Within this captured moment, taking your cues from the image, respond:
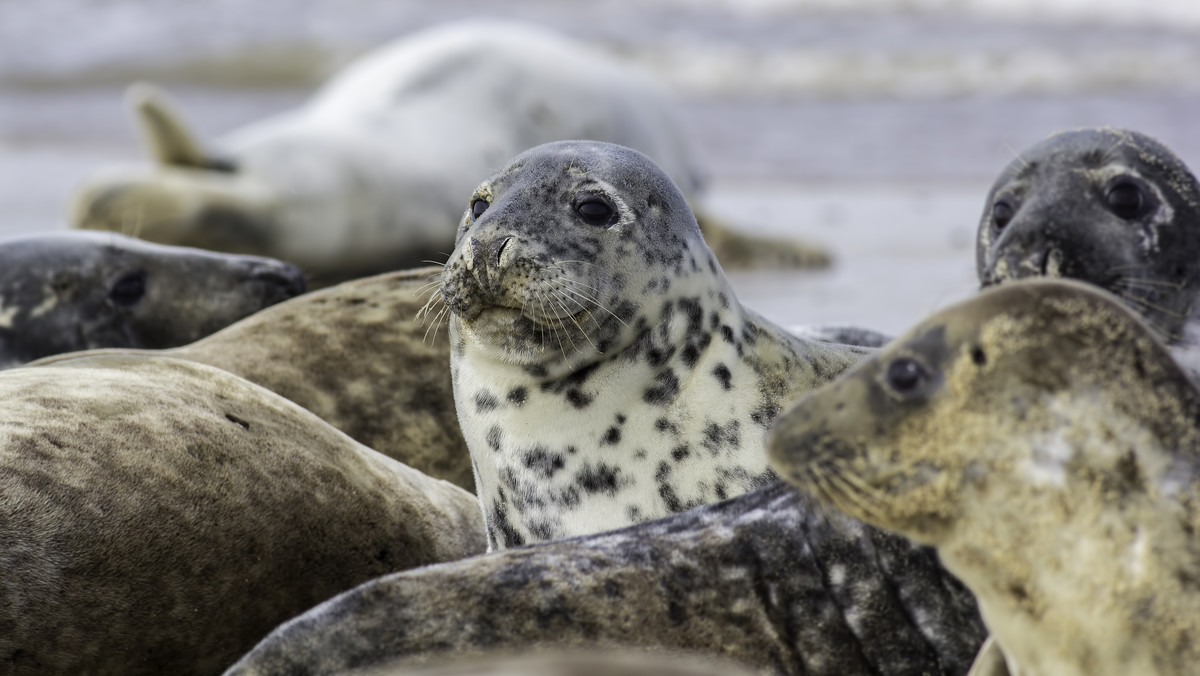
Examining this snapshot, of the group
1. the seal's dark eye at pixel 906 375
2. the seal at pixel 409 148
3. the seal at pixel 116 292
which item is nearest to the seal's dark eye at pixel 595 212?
the seal's dark eye at pixel 906 375

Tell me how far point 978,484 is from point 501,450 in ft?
4.64

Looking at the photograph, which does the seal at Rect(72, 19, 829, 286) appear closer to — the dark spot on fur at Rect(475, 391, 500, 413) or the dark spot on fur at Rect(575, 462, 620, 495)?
the dark spot on fur at Rect(475, 391, 500, 413)

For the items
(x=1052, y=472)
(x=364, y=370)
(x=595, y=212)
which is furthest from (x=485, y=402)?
(x=1052, y=472)

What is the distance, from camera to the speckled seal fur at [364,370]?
3947 millimetres

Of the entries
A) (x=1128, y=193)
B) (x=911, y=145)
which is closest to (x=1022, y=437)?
(x=1128, y=193)

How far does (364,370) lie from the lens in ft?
13.3

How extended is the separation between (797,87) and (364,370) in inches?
487

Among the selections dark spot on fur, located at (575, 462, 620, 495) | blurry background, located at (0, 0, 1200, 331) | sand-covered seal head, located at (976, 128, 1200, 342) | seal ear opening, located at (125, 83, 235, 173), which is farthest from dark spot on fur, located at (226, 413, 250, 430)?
seal ear opening, located at (125, 83, 235, 173)

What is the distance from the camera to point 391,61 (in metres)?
9.17

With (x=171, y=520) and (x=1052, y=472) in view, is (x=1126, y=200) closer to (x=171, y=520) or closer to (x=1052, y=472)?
(x=1052, y=472)

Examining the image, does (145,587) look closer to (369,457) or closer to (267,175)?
(369,457)

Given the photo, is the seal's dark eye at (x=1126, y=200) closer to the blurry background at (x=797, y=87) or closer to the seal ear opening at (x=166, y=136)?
the blurry background at (x=797, y=87)

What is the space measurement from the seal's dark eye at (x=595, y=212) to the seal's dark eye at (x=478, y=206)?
24cm

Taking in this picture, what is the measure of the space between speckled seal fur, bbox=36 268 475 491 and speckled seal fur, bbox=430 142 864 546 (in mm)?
672
